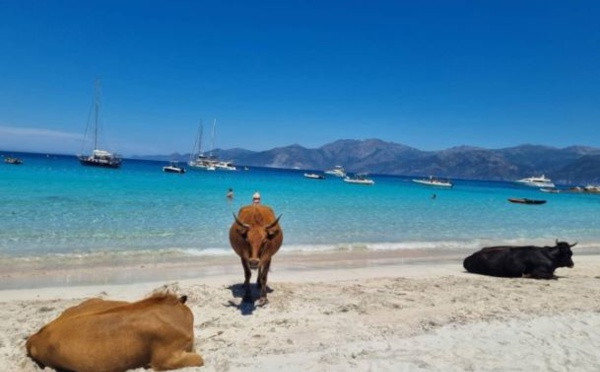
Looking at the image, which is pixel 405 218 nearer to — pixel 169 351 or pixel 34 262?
pixel 34 262

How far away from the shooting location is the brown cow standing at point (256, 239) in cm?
778

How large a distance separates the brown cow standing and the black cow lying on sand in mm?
7009

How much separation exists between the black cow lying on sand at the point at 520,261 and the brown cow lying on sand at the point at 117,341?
31.5ft

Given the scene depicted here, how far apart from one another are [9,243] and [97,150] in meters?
83.2

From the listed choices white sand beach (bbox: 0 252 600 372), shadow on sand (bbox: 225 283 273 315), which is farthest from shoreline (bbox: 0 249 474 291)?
shadow on sand (bbox: 225 283 273 315)

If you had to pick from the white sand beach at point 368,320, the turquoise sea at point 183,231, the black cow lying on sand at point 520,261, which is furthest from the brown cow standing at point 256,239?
the black cow lying on sand at point 520,261

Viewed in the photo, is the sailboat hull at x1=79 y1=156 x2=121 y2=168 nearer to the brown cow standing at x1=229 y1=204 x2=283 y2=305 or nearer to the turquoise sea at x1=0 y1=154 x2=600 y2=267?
the turquoise sea at x1=0 y1=154 x2=600 y2=267

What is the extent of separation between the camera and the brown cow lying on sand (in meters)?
5.27

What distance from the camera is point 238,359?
5.89 m

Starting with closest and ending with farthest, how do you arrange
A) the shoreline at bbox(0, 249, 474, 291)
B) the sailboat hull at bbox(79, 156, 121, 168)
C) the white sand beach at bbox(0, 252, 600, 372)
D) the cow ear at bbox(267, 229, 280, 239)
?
the white sand beach at bbox(0, 252, 600, 372) < the cow ear at bbox(267, 229, 280, 239) < the shoreline at bbox(0, 249, 474, 291) < the sailboat hull at bbox(79, 156, 121, 168)

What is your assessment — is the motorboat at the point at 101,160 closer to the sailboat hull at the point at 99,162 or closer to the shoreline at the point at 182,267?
the sailboat hull at the point at 99,162

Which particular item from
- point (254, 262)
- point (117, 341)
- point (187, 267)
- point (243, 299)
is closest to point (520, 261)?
point (243, 299)

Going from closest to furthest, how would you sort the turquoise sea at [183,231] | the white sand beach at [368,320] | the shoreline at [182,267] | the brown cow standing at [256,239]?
the white sand beach at [368,320]
the brown cow standing at [256,239]
the shoreline at [182,267]
the turquoise sea at [183,231]

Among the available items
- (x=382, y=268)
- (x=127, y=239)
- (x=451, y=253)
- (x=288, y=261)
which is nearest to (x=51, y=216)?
(x=127, y=239)
